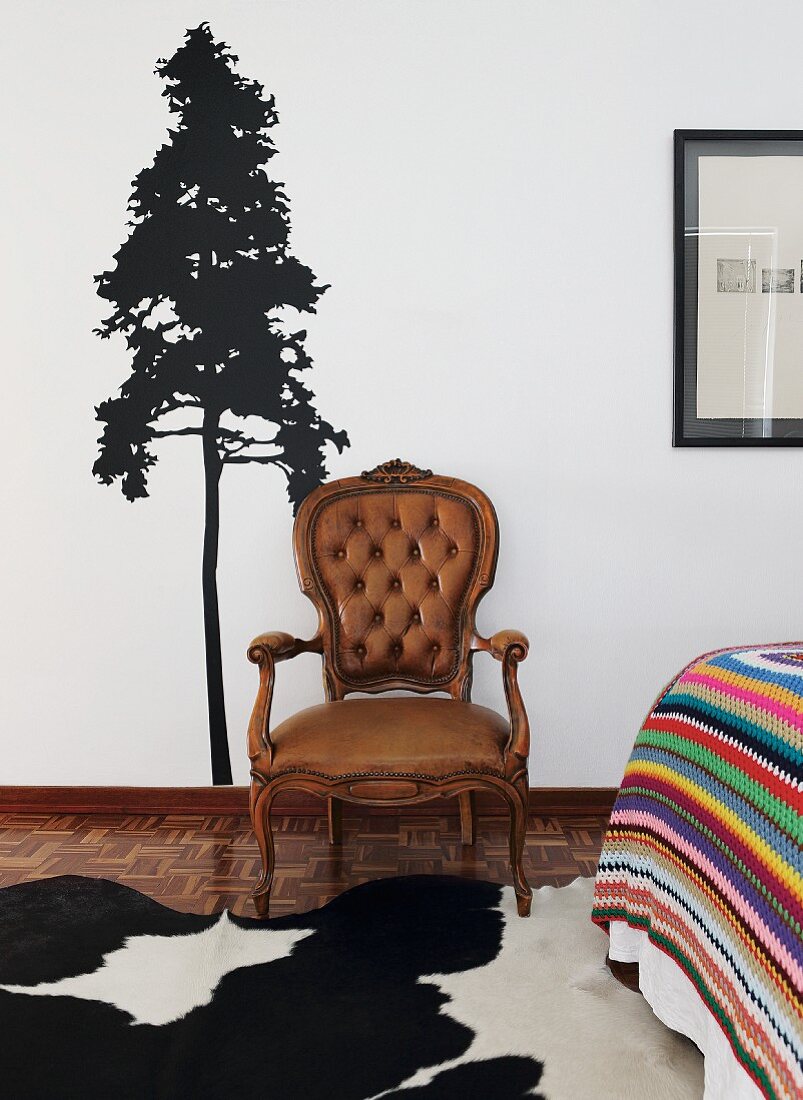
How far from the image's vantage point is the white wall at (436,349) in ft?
9.75

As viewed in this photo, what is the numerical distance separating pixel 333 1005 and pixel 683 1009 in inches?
29.4

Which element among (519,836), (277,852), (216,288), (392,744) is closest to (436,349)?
(216,288)

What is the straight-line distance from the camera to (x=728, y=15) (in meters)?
2.93

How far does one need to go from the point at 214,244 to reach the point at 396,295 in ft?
2.30

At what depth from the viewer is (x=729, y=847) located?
55.2 inches

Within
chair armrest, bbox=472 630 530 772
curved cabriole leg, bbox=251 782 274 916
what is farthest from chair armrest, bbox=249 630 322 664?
chair armrest, bbox=472 630 530 772

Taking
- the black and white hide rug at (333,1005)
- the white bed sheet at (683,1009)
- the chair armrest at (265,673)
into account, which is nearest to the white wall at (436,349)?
the chair armrest at (265,673)

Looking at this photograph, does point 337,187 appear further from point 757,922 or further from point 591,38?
point 757,922

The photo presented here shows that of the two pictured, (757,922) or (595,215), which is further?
(595,215)

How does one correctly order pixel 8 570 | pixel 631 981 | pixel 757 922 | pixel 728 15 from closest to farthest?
pixel 757 922 → pixel 631 981 → pixel 728 15 → pixel 8 570

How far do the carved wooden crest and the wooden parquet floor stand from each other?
4.08ft

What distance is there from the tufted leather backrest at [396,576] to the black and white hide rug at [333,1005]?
718 mm

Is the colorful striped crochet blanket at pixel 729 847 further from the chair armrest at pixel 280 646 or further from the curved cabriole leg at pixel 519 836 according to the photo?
the chair armrest at pixel 280 646

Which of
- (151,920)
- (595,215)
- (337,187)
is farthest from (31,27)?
(151,920)
